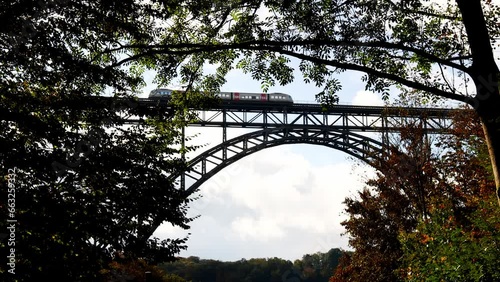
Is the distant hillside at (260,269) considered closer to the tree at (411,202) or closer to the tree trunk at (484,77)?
the tree at (411,202)

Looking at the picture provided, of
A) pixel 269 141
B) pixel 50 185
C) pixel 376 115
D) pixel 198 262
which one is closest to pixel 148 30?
pixel 50 185

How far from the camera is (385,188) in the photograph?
24266 millimetres

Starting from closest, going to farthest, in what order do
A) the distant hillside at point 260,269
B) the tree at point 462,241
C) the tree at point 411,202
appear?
1. the tree at point 462,241
2. the tree at point 411,202
3. the distant hillside at point 260,269

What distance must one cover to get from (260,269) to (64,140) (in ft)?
241

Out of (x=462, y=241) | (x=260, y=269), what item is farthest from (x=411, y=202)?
(x=260, y=269)

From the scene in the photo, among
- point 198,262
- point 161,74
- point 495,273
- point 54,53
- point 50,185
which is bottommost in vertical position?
point 495,273

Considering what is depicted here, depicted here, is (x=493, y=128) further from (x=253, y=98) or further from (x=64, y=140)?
(x=253, y=98)

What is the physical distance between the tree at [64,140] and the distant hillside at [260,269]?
5646 centimetres

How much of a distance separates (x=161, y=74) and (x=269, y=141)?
2422 cm

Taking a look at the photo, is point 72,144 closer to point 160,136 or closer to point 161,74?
point 161,74

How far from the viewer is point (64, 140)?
8.70 meters

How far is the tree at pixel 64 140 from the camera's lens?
8078mm

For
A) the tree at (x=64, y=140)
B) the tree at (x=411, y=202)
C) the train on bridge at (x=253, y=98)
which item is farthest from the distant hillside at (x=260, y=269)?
the tree at (x=64, y=140)

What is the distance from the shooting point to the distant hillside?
229 ft
